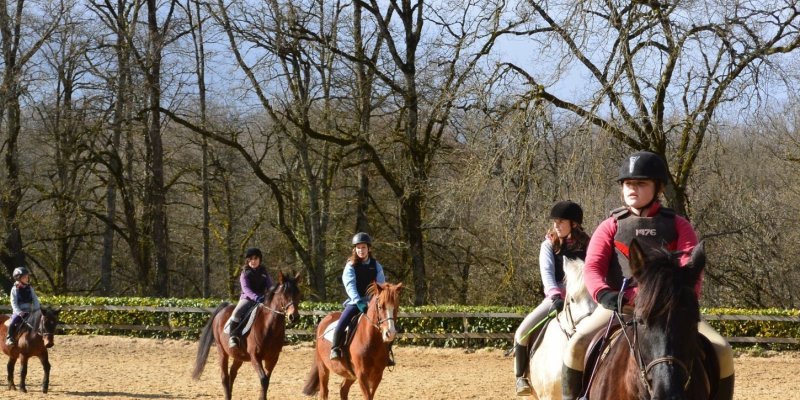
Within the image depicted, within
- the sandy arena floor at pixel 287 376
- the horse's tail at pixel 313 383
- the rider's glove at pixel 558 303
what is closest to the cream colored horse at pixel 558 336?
the rider's glove at pixel 558 303

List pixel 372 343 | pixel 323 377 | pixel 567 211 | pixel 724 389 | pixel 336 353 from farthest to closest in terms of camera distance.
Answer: pixel 323 377, pixel 336 353, pixel 372 343, pixel 567 211, pixel 724 389

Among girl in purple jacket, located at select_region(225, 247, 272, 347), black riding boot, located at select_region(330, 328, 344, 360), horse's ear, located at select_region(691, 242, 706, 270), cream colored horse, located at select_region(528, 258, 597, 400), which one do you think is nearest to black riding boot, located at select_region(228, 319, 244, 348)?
girl in purple jacket, located at select_region(225, 247, 272, 347)

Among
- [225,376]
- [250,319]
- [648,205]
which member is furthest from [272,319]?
[648,205]

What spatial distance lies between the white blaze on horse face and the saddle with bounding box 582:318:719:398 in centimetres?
430

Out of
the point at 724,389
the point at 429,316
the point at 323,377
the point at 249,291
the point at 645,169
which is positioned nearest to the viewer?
the point at 724,389

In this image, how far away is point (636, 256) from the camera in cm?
380

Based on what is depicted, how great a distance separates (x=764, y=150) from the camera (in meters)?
25.2

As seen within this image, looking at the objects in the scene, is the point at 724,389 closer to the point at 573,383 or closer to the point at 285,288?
the point at 573,383

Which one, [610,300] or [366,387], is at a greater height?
[610,300]

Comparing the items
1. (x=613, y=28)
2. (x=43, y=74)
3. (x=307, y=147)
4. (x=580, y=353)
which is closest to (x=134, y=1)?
(x=43, y=74)

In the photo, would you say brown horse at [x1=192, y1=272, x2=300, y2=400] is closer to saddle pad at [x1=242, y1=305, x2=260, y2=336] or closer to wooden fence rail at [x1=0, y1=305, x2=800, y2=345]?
saddle pad at [x1=242, y1=305, x2=260, y2=336]

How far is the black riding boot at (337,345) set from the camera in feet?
31.2

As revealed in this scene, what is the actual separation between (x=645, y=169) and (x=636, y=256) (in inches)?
25.5

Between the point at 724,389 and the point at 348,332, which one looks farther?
the point at 348,332
